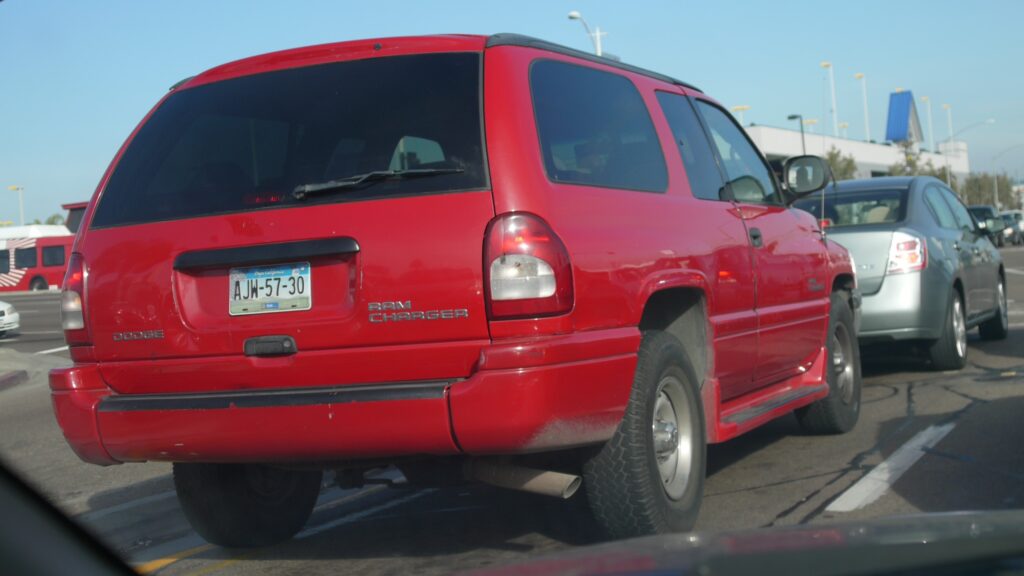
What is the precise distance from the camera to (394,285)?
394cm

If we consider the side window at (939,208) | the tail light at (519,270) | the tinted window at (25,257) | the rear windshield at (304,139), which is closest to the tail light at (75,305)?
the rear windshield at (304,139)

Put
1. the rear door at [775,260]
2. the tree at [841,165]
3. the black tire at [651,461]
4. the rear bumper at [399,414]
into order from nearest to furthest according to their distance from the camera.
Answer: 1. the rear bumper at [399,414]
2. the black tire at [651,461]
3. the rear door at [775,260]
4. the tree at [841,165]

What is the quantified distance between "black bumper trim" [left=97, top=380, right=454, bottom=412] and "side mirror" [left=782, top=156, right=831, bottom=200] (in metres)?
3.51

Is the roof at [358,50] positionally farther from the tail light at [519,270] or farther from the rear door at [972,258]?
the rear door at [972,258]

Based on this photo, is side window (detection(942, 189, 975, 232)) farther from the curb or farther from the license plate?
the curb

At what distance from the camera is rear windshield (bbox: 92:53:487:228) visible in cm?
411

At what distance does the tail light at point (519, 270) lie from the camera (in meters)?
3.87

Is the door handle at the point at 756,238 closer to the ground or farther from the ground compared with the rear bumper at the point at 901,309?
farther from the ground

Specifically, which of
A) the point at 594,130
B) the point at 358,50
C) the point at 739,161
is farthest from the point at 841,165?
the point at 358,50

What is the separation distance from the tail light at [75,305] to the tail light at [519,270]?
5.32 feet

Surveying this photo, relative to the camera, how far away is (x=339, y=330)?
3.99 meters

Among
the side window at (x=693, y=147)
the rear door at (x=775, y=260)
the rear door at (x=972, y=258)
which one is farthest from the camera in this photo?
the rear door at (x=972, y=258)

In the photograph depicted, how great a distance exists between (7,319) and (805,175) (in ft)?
63.8

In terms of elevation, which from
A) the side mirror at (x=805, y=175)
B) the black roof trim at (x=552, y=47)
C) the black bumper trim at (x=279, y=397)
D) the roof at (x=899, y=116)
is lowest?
the black bumper trim at (x=279, y=397)
